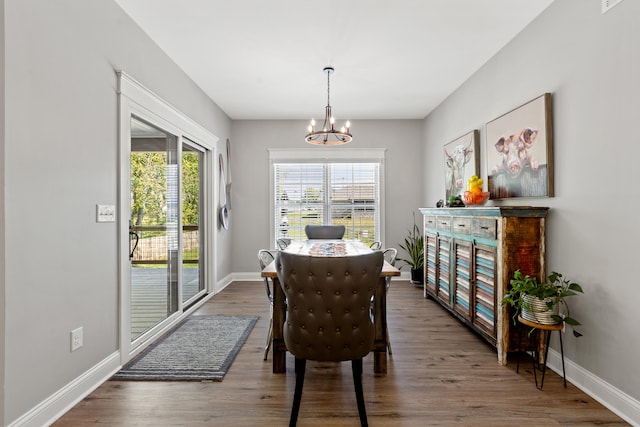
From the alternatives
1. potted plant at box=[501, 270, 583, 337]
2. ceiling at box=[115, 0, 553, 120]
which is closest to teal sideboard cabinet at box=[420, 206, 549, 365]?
potted plant at box=[501, 270, 583, 337]

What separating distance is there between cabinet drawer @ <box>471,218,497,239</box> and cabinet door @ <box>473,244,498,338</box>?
10cm

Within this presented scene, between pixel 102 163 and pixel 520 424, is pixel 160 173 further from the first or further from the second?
pixel 520 424

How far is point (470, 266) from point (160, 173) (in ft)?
10.2

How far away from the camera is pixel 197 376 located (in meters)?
2.27

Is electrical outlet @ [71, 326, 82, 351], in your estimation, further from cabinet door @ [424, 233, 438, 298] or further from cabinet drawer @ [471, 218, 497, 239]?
cabinet door @ [424, 233, 438, 298]

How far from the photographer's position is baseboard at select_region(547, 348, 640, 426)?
1774 millimetres

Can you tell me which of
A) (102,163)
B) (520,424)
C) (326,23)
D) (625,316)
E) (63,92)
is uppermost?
(326,23)

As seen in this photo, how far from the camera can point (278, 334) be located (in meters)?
2.33

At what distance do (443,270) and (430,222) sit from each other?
0.68m

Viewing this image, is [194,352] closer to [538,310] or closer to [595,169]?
[538,310]

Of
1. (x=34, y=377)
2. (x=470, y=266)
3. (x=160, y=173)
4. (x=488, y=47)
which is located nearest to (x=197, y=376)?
(x=34, y=377)

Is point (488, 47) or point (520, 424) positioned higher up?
point (488, 47)

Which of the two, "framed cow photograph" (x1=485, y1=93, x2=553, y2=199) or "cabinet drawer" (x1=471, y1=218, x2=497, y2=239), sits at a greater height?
"framed cow photograph" (x1=485, y1=93, x2=553, y2=199)

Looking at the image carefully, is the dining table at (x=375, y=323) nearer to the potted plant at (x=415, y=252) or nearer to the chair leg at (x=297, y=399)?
the chair leg at (x=297, y=399)
